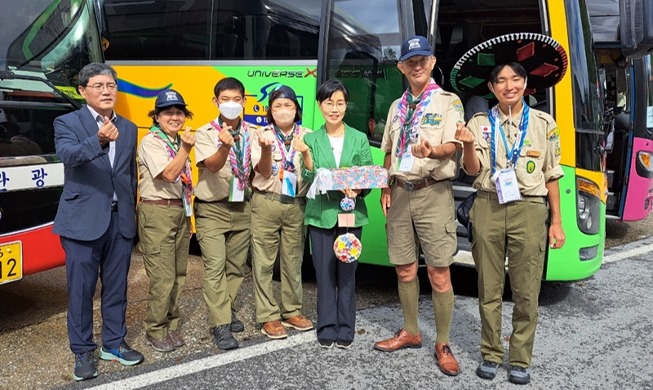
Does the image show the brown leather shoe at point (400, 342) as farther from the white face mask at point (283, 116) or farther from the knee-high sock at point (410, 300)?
the white face mask at point (283, 116)

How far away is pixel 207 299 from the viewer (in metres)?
3.98

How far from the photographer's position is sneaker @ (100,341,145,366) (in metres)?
3.65

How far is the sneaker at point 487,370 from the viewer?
354 centimetres

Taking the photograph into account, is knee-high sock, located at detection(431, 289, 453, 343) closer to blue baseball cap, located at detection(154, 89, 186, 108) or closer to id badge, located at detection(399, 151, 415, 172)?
id badge, located at detection(399, 151, 415, 172)

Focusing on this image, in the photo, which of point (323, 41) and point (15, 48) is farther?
point (323, 41)

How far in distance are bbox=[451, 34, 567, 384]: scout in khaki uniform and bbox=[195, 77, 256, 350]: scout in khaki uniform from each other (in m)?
1.47

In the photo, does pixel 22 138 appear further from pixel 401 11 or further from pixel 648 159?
pixel 648 159

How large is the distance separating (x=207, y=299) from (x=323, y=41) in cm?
236

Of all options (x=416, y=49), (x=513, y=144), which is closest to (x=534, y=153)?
(x=513, y=144)

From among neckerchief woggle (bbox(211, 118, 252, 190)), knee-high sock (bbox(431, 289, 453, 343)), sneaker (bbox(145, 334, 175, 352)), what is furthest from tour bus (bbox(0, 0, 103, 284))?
knee-high sock (bbox(431, 289, 453, 343))

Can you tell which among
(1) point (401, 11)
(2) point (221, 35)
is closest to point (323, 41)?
(1) point (401, 11)

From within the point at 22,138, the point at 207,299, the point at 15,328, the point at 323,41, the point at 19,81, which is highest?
the point at 323,41

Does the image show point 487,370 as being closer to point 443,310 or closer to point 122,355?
point 443,310

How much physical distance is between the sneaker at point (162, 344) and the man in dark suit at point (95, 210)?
20 centimetres
